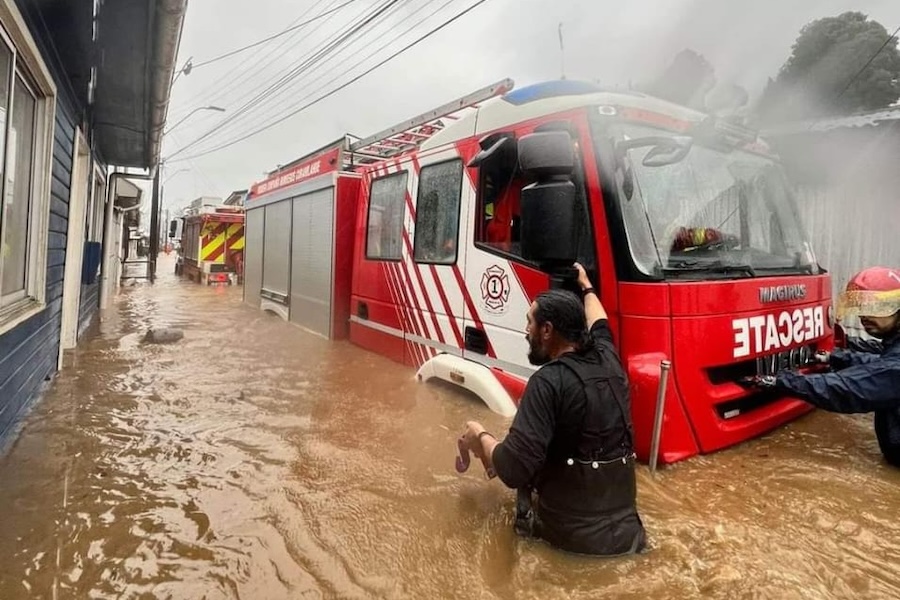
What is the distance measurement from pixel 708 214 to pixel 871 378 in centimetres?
118

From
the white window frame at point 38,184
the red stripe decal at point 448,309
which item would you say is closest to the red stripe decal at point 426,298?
the red stripe decal at point 448,309

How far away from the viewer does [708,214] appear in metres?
3.09

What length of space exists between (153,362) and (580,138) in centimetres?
512

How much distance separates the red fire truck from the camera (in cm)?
263

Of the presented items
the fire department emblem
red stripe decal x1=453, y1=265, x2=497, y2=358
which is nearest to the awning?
red stripe decal x1=453, y1=265, x2=497, y2=358

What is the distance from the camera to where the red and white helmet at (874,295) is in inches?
112

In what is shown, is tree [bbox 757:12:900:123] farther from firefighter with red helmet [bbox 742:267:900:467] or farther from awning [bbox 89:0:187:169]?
awning [bbox 89:0:187:169]

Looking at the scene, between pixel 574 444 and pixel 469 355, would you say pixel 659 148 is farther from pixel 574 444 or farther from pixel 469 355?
pixel 469 355

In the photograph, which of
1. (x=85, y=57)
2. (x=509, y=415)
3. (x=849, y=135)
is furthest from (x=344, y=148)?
(x=849, y=135)

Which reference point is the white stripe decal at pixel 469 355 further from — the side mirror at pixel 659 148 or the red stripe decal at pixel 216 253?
the red stripe decal at pixel 216 253

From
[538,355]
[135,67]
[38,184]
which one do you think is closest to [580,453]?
[538,355]

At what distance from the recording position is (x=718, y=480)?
2596 millimetres

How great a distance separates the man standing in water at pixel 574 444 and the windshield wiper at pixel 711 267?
81cm

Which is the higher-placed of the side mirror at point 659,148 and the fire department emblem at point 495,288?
the side mirror at point 659,148
